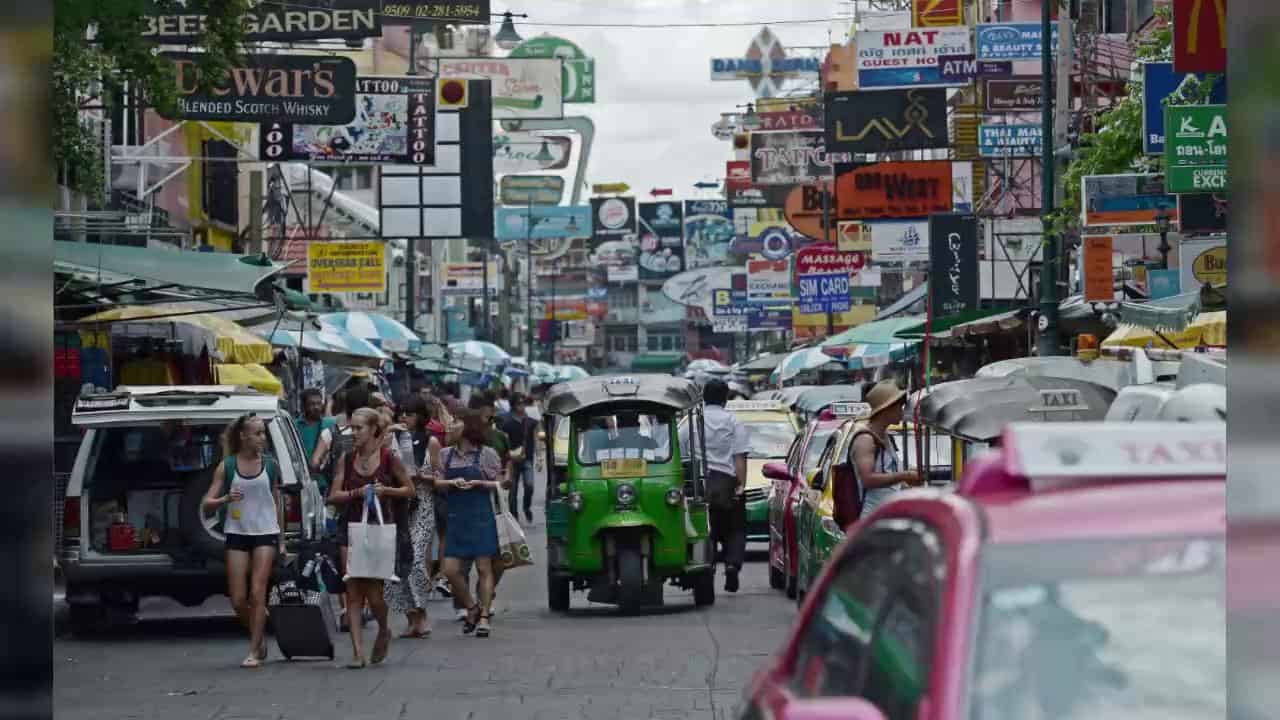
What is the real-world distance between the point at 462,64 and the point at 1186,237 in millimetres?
33706

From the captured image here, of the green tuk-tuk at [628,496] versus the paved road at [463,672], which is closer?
the paved road at [463,672]

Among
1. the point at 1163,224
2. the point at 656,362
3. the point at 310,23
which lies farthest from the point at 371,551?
the point at 656,362

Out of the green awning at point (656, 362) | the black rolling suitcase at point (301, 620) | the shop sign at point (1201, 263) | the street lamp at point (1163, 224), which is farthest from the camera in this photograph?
the green awning at point (656, 362)

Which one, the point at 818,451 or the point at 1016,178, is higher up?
the point at 1016,178

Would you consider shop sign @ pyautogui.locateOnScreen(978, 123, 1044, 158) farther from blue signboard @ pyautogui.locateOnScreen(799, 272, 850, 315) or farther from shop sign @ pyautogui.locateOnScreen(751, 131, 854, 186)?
shop sign @ pyautogui.locateOnScreen(751, 131, 854, 186)

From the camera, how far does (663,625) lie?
1655cm

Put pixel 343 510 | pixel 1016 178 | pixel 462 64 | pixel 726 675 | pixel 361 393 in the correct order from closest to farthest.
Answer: pixel 726 675 < pixel 343 510 < pixel 361 393 < pixel 1016 178 < pixel 462 64

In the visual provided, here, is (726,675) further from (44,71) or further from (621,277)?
(621,277)

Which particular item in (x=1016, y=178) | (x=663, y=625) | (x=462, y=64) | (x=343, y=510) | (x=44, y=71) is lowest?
(x=663, y=625)

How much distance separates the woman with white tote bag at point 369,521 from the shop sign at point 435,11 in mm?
15840

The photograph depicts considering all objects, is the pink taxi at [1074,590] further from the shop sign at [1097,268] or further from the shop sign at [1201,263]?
the shop sign at [1097,268]

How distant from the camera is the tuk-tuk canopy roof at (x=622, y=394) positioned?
17844mm

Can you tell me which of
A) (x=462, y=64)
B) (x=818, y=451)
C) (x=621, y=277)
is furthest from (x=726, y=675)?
(x=621, y=277)

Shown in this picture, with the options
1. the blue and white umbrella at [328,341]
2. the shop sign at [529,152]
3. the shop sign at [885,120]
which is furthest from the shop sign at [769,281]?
the blue and white umbrella at [328,341]
